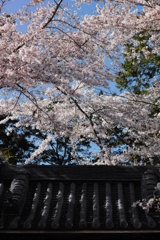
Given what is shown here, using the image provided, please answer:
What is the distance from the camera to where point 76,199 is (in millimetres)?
5914

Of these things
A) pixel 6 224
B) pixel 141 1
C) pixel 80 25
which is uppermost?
pixel 141 1

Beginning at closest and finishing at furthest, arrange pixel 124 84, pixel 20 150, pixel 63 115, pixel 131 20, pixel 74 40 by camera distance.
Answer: pixel 74 40
pixel 131 20
pixel 63 115
pixel 124 84
pixel 20 150

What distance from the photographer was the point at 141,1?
908 cm

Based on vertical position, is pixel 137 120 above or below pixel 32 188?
above

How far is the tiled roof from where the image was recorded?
4.91 metres

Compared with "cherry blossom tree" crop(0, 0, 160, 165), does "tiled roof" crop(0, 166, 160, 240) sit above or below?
below

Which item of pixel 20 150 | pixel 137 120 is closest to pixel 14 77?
pixel 137 120

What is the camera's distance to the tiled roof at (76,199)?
4.91 metres

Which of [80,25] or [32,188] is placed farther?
[80,25]

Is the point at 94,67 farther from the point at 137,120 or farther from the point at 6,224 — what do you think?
the point at 6,224

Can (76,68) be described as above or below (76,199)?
above

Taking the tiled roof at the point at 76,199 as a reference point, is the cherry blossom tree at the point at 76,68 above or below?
above

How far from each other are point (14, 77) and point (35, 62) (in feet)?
1.48

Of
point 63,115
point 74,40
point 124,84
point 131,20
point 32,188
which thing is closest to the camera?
point 32,188
